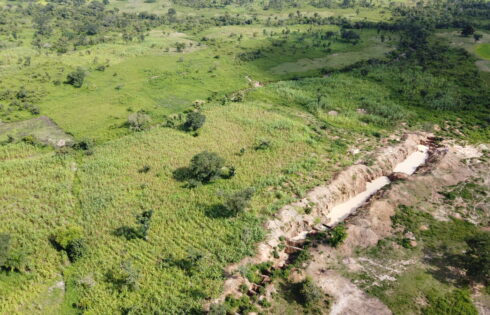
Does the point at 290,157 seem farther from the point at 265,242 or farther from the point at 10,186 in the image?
the point at 10,186

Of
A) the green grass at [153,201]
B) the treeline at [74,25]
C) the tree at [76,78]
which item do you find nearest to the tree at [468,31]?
the green grass at [153,201]

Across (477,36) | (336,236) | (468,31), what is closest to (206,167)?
(336,236)

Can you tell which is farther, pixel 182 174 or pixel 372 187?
pixel 372 187

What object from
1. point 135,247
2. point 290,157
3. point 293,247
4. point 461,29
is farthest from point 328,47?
point 135,247

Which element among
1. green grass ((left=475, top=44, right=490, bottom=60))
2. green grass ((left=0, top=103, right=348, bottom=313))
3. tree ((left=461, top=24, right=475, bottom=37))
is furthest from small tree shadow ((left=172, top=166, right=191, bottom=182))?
tree ((left=461, top=24, right=475, bottom=37))

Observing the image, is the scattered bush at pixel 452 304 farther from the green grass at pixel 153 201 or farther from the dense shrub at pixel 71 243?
the dense shrub at pixel 71 243

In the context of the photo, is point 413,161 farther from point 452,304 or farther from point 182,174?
point 182,174
